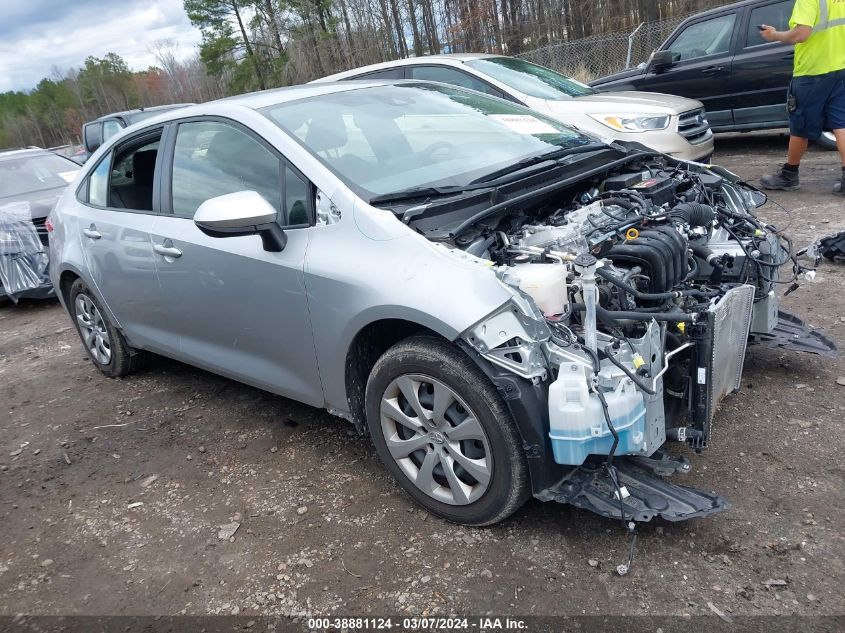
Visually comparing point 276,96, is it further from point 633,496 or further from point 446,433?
point 633,496

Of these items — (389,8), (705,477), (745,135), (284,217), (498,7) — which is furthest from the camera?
(389,8)

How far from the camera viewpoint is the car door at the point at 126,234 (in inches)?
153

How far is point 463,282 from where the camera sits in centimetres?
242

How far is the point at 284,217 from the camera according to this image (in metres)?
3.05

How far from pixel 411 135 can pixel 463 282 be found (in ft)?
4.12

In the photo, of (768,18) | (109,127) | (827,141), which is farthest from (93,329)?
(109,127)

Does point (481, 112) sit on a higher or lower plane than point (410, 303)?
higher

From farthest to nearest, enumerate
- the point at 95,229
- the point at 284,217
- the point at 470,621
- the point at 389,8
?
the point at 389,8 < the point at 95,229 < the point at 284,217 < the point at 470,621

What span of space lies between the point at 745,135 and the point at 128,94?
81.0 m

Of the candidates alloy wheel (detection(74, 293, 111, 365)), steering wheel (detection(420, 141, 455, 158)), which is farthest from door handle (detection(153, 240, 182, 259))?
steering wheel (detection(420, 141, 455, 158))

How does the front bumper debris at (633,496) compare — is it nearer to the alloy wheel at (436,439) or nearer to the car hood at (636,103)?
the alloy wheel at (436,439)

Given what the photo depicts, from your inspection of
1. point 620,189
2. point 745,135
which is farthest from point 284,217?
point 745,135

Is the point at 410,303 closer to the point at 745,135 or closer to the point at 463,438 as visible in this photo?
the point at 463,438

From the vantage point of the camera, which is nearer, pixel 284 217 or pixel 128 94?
pixel 284 217
